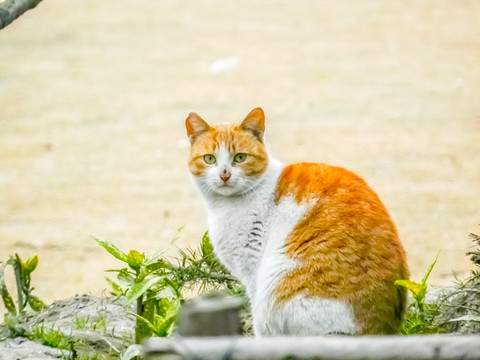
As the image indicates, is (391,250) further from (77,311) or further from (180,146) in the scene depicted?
(180,146)


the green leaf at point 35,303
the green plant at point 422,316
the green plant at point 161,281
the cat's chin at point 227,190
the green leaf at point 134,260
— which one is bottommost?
the green plant at point 422,316

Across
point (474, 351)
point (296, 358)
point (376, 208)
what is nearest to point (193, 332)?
point (296, 358)

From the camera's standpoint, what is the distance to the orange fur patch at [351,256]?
213 centimetres

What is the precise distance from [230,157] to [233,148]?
0.10 ft

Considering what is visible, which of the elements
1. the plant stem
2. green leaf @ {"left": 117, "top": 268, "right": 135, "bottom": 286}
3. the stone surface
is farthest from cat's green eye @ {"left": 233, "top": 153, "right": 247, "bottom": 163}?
the plant stem

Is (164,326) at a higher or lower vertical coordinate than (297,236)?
lower

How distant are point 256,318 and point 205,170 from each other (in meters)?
0.52

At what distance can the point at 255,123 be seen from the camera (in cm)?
253

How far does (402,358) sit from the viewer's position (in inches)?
46.7

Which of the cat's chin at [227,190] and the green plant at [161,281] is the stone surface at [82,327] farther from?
the cat's chin at [227,190]

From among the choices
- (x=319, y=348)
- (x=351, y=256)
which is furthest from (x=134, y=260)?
(x=319, y=348)

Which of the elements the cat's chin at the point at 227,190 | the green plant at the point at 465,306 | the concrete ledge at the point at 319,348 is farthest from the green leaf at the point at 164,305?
the concrete ledge at the point at 319,348

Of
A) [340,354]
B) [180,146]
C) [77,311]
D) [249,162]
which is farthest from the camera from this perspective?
[180,146]

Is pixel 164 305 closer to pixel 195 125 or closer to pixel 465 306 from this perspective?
pixel 195 125
